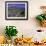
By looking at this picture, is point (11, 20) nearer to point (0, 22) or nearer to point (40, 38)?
point (0, 22)

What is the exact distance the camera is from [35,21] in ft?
11.6

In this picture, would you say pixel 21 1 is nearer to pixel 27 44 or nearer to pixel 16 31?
pixel 16 31

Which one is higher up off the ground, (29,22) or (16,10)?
(16,10)

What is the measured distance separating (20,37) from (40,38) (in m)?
0.43

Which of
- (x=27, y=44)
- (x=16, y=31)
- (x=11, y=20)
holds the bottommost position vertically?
(x=27, y=44)

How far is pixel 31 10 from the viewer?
3510 millimetres

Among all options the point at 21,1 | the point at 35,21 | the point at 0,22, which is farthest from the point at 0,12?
the point at 35,21

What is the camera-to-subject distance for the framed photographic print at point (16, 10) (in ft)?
11.5

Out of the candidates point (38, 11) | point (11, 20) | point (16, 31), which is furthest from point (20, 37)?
point (38, 11)

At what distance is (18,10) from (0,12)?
38 centimetres

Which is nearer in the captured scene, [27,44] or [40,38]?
[27,44]

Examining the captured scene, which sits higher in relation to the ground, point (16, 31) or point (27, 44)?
point (16, 31)

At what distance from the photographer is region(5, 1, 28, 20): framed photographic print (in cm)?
349

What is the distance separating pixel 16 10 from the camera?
3510 mm
